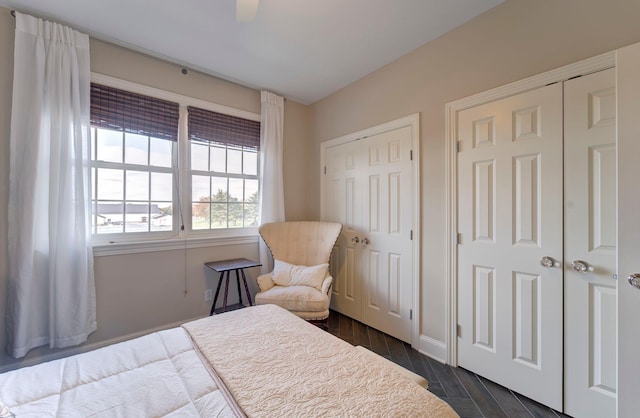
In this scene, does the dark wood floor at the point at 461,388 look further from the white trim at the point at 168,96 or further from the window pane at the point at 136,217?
the white trim at the point at 168,96

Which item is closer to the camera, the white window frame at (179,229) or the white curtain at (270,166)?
the white window frame at (179,229)

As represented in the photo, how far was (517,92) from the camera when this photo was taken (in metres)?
1.76

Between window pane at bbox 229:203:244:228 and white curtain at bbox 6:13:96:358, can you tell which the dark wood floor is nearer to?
window pane at bbox 229:203:244:228

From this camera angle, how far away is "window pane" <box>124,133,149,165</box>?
95.3 inches

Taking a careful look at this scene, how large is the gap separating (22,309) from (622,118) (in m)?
3.79

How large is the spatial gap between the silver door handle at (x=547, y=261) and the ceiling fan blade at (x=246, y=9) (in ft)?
7.39

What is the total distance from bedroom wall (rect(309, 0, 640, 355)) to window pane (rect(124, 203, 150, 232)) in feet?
7.30

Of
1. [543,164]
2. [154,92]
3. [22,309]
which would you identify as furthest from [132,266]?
[543,164]

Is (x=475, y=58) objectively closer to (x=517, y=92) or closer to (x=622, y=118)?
(x=517, y=92)

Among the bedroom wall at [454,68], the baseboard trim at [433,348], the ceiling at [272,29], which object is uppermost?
the ceiling at [272,29]

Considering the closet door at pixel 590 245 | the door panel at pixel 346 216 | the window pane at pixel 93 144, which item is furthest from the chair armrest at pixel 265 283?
the closet door at pixel 590 245

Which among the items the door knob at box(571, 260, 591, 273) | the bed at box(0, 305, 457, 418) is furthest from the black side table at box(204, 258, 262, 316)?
the door knob at box(571, 260, 591, 273)

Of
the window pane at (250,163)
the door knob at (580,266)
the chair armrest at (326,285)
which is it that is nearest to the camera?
the door knob at (580,266)

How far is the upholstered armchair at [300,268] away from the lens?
2.38 m
